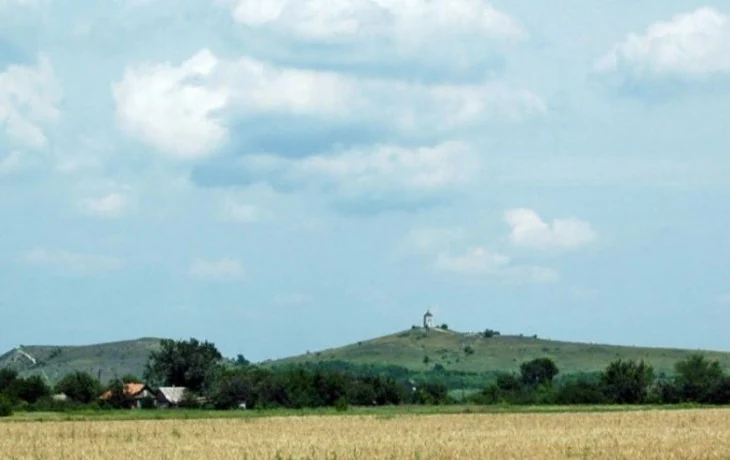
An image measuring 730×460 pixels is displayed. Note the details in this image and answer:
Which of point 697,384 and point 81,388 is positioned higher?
point 81,388

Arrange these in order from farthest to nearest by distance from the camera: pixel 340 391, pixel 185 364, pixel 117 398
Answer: pixel 185 364 → pixel 340 391 → pixel 117 398

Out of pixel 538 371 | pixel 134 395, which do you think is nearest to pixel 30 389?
pixel 134 395

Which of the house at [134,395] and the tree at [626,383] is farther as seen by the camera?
the house at [134,395]

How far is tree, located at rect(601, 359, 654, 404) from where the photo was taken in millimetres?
110125

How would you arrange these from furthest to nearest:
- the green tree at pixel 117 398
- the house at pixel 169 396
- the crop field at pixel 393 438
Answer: the house at pixel 169 396 → the green tree at pixel 117 398 → the crop field at pixel 393 438

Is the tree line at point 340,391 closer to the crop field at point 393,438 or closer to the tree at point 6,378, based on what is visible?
the tree at point 6,378

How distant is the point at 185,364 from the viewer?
13100 cm

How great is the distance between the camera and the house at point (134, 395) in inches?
4432

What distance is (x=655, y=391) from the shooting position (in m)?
111

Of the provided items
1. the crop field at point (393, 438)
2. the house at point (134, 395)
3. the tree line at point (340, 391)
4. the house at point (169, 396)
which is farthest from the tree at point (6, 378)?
the crop field at point (393, 438)

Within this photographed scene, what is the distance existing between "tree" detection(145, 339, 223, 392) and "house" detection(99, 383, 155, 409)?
28.9 ft

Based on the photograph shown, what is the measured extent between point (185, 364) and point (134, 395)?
1619 cm

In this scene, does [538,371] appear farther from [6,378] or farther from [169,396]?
[6,378]

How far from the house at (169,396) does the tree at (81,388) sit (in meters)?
5.46
